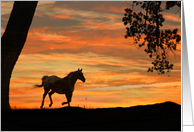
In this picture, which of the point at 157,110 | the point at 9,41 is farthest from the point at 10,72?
the point at 157,110

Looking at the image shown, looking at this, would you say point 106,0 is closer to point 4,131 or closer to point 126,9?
point 126,9

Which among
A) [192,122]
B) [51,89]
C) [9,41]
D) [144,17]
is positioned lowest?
[192,122]

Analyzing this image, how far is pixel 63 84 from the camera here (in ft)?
30.5

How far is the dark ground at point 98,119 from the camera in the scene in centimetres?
676

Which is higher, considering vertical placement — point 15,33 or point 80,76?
point 15,33

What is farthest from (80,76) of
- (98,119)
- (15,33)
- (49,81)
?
(15,33)

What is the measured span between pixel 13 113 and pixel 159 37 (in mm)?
4868

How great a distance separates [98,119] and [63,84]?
2486mm

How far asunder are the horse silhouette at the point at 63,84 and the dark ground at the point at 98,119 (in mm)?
1033

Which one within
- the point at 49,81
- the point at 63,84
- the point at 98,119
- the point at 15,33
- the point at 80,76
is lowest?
the point at 98,119

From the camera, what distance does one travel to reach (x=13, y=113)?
7578 mm

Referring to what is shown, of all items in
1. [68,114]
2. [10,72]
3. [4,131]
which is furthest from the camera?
[10,72]

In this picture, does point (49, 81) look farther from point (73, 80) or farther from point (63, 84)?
point (73, 80)

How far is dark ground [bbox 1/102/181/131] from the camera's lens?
6760 millimetres
